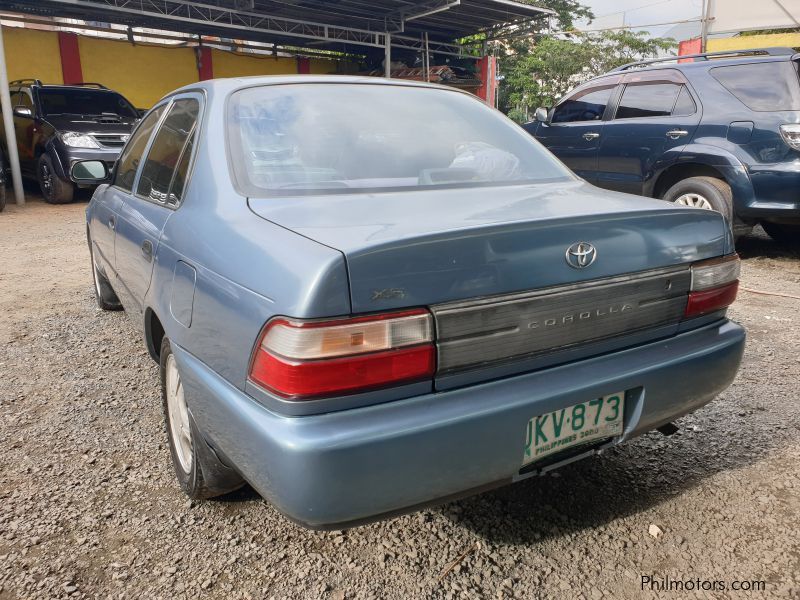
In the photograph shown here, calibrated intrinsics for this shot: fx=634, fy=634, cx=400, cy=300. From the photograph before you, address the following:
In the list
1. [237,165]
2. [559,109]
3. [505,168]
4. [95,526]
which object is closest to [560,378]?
[505,168]

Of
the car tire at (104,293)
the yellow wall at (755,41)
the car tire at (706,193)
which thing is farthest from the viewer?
the yellow wall at (755,41)

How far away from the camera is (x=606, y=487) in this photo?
93.8 inches

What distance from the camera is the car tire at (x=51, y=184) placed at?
9820 mm

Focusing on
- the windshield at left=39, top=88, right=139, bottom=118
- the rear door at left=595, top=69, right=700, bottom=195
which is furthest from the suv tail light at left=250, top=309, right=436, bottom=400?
the windshield at left=39, top=88, right=139, bottom=118

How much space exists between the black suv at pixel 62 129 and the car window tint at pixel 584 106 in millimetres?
6259

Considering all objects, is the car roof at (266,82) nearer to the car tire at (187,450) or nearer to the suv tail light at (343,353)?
the car tire at (187,450)

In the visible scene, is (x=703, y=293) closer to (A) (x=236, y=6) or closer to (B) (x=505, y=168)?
(B) (x=505, y=168)

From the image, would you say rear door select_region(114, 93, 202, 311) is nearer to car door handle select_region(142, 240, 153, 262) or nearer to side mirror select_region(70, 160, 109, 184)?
car door handle select_region(142, 240, 153, 262)

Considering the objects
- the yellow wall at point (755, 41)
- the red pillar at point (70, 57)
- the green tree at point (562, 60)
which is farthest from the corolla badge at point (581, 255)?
the green tree at point (562, 60)

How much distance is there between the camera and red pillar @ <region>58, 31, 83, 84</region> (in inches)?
619

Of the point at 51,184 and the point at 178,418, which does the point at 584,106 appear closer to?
the point at 178,418

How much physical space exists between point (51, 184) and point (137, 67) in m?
8.55

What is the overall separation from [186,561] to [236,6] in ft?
49.6

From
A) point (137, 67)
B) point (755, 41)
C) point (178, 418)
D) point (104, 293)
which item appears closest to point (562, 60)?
point (755, 41)
